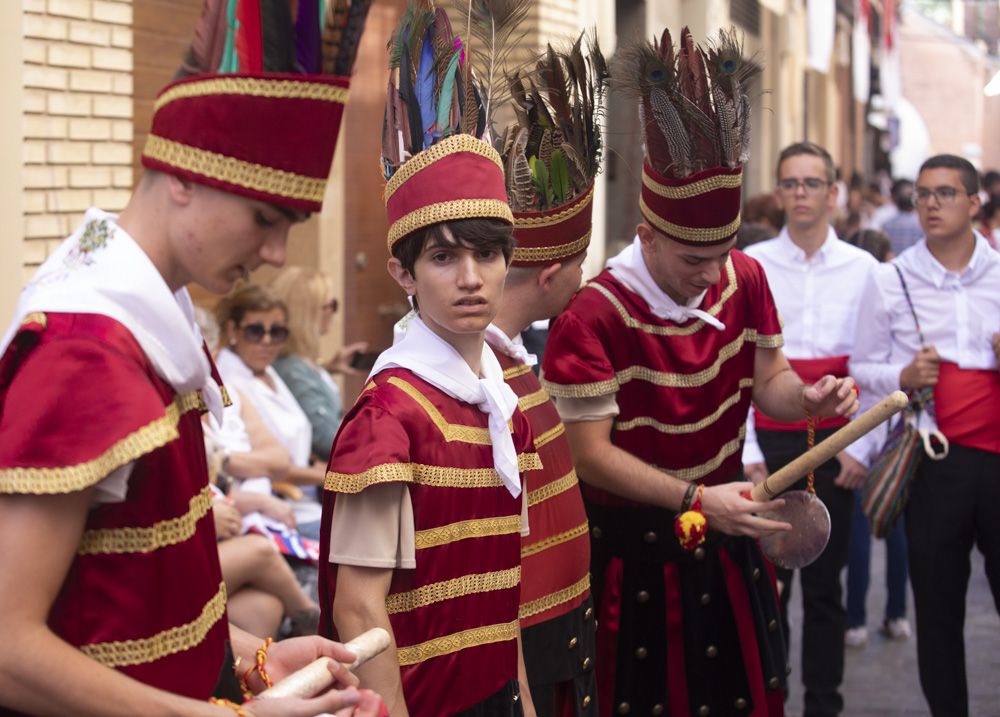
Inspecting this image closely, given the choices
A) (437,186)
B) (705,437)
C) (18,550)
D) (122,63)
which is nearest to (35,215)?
(122,63)

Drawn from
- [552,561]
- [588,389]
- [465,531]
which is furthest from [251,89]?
[588,389]

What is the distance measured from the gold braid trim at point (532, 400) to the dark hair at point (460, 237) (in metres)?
0.58

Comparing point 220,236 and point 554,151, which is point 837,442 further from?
point 220,236

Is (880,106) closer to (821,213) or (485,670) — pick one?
(821,213)

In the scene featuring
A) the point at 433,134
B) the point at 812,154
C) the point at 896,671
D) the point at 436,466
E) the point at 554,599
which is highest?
the point at 812,154

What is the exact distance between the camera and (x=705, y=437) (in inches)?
165

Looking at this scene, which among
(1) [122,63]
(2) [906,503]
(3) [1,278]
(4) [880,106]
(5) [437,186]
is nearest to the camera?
(5) [437,186]

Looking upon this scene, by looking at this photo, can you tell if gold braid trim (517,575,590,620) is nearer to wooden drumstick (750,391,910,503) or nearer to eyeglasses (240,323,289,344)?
wooden drumstick (750,391,910,503)

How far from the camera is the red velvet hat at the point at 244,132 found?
1990 millimetres

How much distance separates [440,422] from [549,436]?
2.40 ft

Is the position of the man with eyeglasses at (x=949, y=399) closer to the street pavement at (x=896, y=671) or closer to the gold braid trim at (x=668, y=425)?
the street pavement at (x=896, y=671)

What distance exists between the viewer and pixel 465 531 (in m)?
2.83

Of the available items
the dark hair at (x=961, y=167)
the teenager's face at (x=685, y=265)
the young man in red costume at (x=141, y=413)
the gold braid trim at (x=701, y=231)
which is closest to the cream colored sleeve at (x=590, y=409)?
the teenager's face at (x=685, y=265)

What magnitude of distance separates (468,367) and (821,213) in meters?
4.06
